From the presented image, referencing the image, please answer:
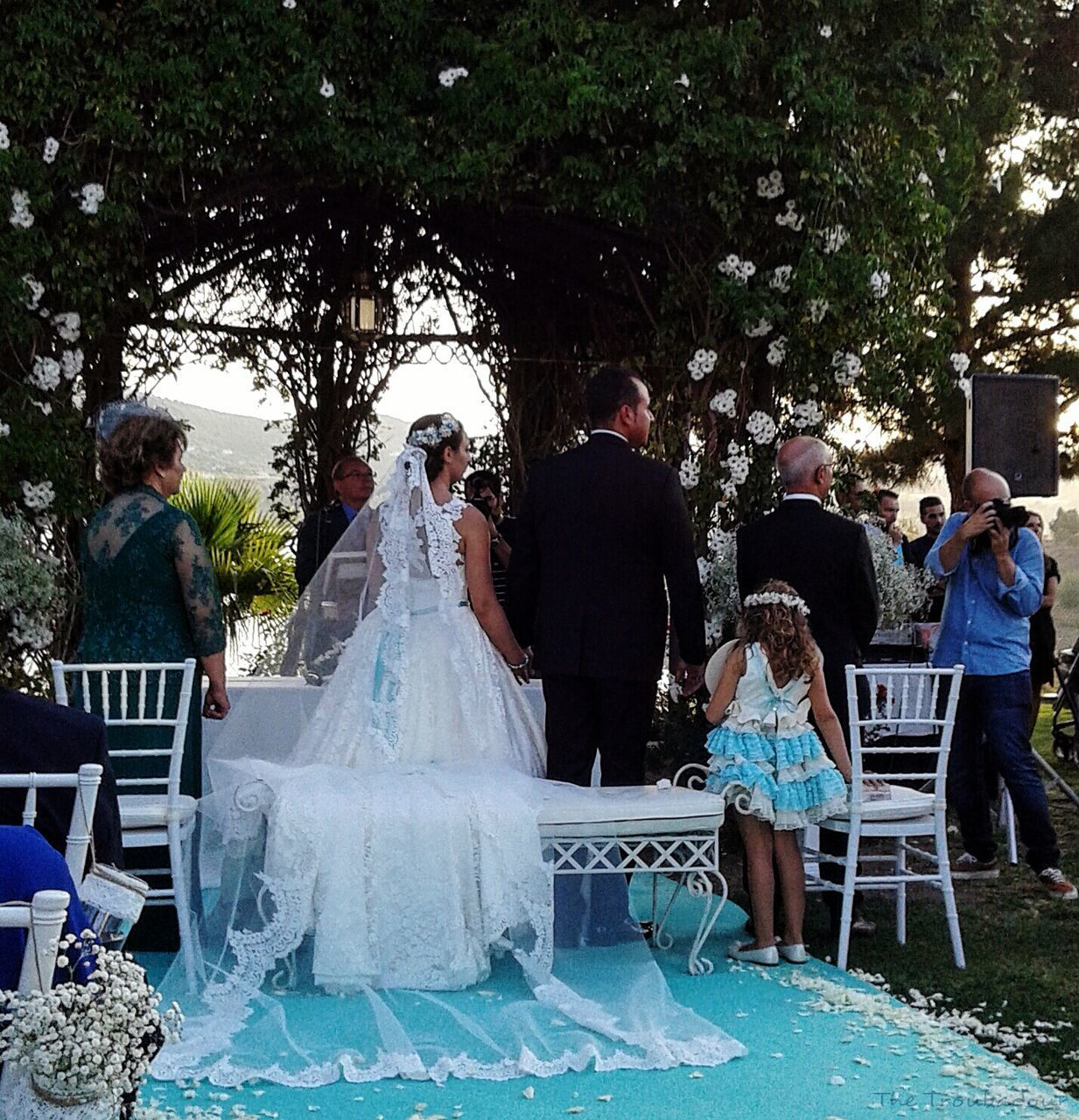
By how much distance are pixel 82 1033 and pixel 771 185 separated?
Result: 18.5 ft

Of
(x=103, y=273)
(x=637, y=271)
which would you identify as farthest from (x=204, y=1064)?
(x=637, y=271)

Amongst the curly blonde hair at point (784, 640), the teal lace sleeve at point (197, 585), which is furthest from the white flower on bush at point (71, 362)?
the curly blonde hair at point (784, 640)

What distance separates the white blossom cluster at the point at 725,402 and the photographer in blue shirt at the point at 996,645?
51.7 inches

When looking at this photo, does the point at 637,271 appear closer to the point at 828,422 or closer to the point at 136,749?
the point at 828,422

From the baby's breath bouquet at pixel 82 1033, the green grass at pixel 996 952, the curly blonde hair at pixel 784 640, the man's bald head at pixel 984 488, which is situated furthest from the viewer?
the man's bald head at pixel 984 488

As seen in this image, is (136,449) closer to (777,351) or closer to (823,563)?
(823,563)

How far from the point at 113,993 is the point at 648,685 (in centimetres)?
321

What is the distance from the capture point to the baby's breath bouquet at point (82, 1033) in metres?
2.27

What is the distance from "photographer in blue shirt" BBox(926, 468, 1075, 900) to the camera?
20.0ft

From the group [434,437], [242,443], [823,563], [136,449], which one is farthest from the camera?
[242,443]

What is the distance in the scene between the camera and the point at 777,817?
5.00 meters

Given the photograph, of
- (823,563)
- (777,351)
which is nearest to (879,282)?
(777,351)

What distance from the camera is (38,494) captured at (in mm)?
6867

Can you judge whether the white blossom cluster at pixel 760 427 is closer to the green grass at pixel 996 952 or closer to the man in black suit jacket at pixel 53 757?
the green grass at pixel 996 952
